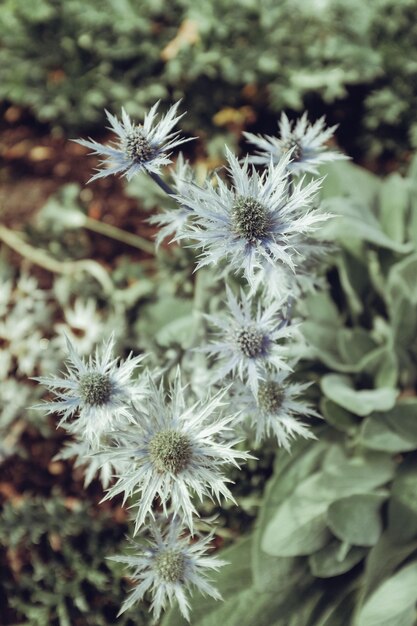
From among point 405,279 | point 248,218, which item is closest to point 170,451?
point 248,218

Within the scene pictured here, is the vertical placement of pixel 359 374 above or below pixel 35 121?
below

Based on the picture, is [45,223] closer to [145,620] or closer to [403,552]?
[145,620]

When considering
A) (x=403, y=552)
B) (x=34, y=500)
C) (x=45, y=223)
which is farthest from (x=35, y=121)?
(x=403, y=552)

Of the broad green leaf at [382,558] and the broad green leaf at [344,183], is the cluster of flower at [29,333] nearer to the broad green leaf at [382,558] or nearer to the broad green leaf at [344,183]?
the broad green leaf at [344,183]

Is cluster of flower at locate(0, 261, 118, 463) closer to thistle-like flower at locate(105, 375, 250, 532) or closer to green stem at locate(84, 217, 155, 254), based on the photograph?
green stem at locate(84, 217, 155, 254)

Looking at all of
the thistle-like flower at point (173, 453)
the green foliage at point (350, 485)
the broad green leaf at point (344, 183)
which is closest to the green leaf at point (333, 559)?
the green foliage at point (350, 485)

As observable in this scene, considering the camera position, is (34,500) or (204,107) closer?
(34,500)

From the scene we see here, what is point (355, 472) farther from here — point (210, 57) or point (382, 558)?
point (210, 57)

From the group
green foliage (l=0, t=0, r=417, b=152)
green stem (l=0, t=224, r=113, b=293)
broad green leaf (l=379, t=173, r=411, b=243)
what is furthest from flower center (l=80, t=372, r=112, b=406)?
green foliage (l=0, t=0, r=417, b=152)

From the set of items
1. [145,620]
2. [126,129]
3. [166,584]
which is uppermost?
[126,129]
